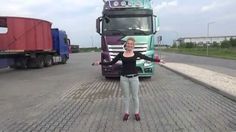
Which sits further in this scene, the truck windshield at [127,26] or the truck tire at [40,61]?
the truck tire at [40,61]

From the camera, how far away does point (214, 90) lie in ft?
46.8

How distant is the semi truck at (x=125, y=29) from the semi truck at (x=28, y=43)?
10395mm

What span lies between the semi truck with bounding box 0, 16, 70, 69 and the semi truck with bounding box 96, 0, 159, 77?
1040cm

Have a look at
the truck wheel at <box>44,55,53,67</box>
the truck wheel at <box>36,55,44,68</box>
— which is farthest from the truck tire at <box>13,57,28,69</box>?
the truck wheel at <box>44,55,53,67</box>

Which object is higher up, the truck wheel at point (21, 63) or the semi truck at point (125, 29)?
the semi truck at point (125, 29)

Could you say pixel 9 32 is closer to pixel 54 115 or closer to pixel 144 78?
pixel 144 78

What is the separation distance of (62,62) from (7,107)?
94.8 ft

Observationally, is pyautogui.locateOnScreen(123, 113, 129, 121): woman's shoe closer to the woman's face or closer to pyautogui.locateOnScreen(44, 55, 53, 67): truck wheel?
the woman's face

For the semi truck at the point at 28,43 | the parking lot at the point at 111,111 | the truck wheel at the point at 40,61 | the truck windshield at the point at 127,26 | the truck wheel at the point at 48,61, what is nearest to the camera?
the parking lot at the point at 111,111

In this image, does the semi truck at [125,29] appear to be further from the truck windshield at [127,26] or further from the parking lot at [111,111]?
the parking lot at [111,111]

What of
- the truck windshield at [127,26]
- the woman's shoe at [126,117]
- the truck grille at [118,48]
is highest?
the truck windshield at [127,26]

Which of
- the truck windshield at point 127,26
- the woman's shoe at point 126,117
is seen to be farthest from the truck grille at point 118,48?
the woman's shoe at point 126,117

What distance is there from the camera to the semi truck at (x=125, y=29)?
61.4ft

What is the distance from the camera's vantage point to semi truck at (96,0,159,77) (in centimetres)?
1870
